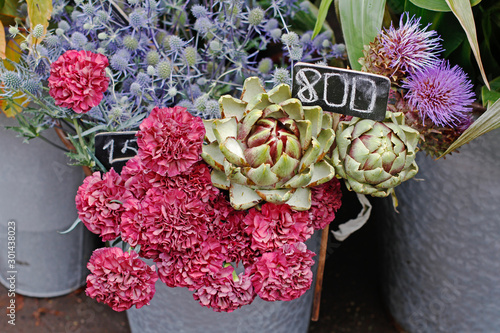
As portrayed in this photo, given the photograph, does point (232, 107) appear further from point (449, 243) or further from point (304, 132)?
point (449, 243)

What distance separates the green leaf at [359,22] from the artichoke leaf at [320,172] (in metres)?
0.17

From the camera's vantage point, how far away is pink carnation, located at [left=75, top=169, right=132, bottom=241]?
0.53m

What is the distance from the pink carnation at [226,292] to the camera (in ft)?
1.69

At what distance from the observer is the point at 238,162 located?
17.9 inches

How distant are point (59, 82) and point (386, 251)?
71cm

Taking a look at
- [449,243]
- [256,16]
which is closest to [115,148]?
[256,16]

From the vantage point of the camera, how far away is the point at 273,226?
50cm

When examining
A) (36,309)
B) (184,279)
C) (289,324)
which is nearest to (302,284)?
(184,279)

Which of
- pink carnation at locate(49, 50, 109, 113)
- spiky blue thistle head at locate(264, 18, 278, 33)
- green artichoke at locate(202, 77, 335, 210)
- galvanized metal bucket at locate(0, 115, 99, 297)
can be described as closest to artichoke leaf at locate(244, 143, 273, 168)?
green artichoke at locate(202, 77, 335, 210)

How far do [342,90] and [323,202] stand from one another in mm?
141

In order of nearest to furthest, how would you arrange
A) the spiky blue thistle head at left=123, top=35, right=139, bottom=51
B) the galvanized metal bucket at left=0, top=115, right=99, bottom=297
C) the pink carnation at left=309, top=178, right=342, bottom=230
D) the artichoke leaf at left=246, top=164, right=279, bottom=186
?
the artichoke leaf at left=246, top=164, right=279, bottom=186 → the pink carnation at left=309, top=178, right=342, bottom=230 → the spiky blue thistle head at left=123, top=35, right=139, bottom=51 → the galvanized metal bucket at left=0, top=115, right=99, bottom=297

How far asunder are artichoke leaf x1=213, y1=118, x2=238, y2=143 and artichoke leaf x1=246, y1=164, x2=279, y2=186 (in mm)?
45

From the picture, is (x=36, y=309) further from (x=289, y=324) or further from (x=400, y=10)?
(x=400, y=10)

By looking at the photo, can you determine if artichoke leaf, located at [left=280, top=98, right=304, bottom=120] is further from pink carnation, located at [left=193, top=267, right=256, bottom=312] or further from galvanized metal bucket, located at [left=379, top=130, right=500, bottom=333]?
galvanized metal bucket, located at [left=379, top=130, right=500, bottom=333]
